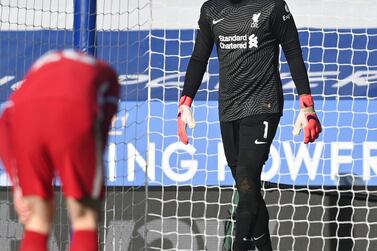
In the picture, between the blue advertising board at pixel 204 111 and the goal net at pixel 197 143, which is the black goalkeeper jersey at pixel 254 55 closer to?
the goal net at pixel 197 143

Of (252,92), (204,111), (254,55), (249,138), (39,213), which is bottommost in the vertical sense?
(39,213)

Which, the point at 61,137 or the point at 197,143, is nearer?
the point at 61,137

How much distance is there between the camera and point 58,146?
3057 mm

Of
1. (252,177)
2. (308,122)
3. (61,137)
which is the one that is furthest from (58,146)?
(308,122)

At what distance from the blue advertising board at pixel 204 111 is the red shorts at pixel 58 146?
332cm

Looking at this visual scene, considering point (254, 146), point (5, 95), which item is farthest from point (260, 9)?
point (5, 95)

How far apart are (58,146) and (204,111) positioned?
3853 mm

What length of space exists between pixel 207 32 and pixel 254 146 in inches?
29.2

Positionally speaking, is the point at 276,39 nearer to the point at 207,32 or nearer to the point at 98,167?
the point at 207,32

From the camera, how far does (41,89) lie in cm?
310

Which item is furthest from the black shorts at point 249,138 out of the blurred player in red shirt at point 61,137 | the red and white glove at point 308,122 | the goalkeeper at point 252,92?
the blurred player in red shirt at point 61,137

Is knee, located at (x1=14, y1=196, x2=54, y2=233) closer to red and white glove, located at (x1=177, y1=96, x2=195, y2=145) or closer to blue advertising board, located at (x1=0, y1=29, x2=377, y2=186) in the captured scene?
red and white glove, located at (x1=177, y1=96, x2=195, y2=145)

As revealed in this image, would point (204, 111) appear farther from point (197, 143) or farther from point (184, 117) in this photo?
point (184, 117)

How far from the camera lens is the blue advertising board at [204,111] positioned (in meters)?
6.66
